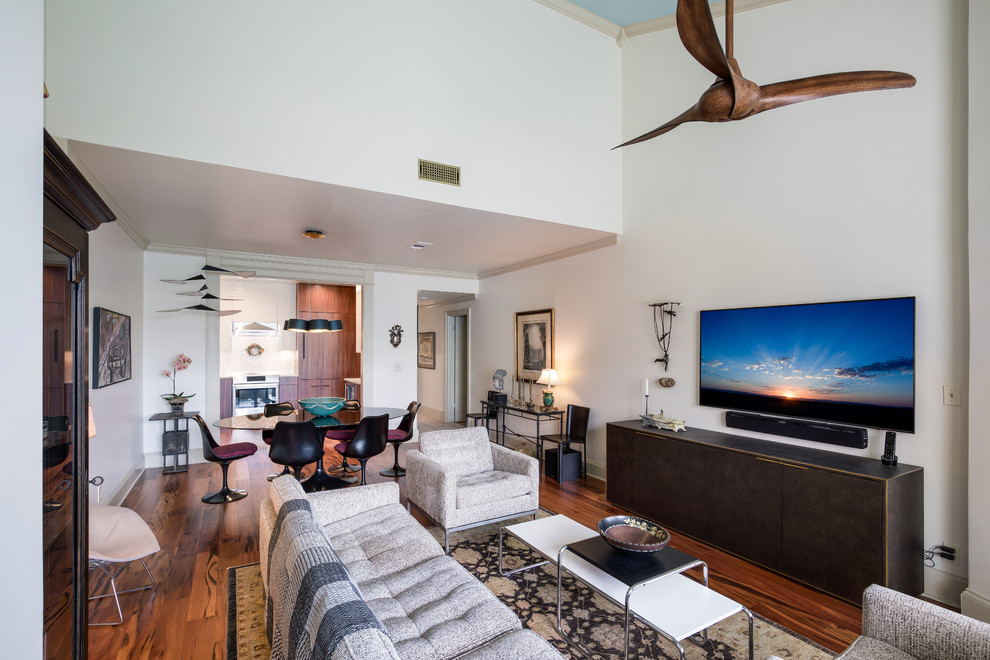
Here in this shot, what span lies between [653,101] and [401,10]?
2.43 meters

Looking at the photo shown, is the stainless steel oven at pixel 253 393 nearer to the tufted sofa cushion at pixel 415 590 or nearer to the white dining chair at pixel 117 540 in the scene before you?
the white dining chair at pixel 117 540

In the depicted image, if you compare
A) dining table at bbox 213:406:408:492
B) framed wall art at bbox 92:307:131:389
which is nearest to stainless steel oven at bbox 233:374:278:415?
framed wall art at bbox 92:307:131:389

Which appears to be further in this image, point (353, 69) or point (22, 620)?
point (353, 69)

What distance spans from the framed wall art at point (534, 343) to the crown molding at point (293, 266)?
1.73 metres

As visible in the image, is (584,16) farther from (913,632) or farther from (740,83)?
(913,632)

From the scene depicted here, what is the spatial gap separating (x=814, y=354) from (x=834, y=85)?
207 cm

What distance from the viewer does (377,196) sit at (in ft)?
12.0

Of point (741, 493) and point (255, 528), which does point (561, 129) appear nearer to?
point (741, 493)

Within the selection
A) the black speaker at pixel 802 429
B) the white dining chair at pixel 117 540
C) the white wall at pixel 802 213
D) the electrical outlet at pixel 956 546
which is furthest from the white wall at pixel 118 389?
the electrical outlet at pixel 956 546

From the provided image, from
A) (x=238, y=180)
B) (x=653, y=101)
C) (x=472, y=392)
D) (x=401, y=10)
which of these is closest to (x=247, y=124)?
(x=238, y=180)

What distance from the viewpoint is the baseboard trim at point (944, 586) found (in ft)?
8.77

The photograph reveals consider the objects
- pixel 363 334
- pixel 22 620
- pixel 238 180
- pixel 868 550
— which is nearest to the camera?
pixel 22 620

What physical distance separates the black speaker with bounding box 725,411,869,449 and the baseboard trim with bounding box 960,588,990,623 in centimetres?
85

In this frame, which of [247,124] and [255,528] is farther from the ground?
[247,124]
